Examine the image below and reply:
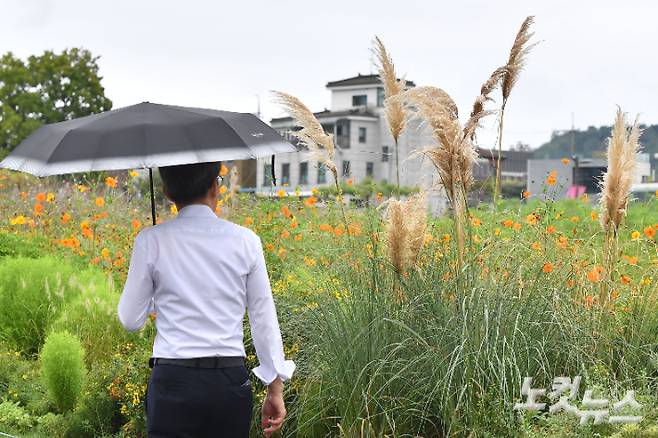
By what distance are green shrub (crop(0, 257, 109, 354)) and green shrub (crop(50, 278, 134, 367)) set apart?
0.70m

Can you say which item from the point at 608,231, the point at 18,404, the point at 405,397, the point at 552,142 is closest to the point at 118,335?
the point at 18,404

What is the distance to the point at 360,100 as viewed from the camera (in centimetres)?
7256

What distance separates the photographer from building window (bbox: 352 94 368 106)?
72125 mm

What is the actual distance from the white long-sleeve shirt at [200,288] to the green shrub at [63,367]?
2973 mm

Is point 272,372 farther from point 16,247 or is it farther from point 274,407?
point 16,247

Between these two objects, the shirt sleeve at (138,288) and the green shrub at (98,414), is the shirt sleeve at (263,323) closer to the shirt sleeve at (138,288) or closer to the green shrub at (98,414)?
the shirt sleeve at (138,288)

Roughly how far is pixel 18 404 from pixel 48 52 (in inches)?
1785

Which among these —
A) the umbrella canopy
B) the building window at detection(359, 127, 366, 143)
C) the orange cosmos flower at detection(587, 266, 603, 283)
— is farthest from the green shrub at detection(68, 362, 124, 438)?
the building window at detection(359, 127, 366, 143)

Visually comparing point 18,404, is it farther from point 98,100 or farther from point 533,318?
point 98,100

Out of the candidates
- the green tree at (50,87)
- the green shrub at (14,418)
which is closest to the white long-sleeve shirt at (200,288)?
the green shrub at (14,418)

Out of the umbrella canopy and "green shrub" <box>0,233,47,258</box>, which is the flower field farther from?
"green shrub" <box>0,233,47,258</box>

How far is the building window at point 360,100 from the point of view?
72.1 metres

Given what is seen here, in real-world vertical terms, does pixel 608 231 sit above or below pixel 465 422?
above

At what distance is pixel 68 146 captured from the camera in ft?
12.5
